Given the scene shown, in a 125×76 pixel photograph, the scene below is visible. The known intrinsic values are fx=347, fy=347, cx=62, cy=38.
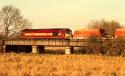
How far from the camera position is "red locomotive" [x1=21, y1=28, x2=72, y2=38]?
83.9 metres

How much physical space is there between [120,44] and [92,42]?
1004 centimetres

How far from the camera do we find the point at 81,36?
84.2 m

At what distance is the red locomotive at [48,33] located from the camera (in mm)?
83912

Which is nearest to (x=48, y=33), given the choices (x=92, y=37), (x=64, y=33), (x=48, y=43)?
(x=48, y=43)

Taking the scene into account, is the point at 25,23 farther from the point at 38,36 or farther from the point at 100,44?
the point at 100,44

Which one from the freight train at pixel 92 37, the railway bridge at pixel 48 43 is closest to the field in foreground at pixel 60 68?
the freight train at pixel 92 37

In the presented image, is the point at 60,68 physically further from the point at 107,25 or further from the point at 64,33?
the point at 107,25

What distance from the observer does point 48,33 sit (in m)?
85.8

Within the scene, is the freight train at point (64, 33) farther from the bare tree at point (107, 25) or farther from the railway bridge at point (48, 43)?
the bare tree at point (107, 25)

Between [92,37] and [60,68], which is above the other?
[60,68]

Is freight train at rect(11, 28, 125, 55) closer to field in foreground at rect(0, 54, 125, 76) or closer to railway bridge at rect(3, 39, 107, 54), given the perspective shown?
railway bridge at rect(3, 39, 107, 54)

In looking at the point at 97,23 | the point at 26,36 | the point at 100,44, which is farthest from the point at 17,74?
the point at 97,23

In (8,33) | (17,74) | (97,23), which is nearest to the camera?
(17,74)

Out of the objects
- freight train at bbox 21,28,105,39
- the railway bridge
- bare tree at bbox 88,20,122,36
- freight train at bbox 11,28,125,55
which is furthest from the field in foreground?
bare tree at bbox 88,20,122,36
